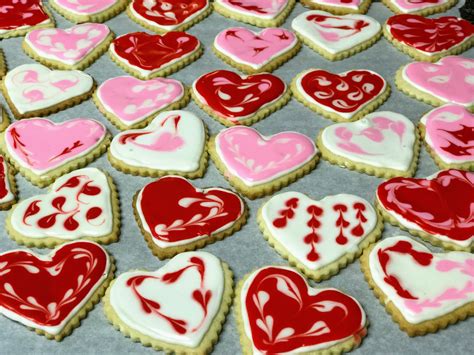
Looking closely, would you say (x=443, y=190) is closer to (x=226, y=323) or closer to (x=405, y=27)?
(x=226, y=323)

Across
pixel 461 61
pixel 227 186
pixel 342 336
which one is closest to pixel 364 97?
pixel 461 61

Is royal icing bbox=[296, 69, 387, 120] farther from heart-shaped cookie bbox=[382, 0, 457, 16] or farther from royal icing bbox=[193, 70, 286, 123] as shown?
heart-shaped cookie bbox=[382, 0, 457, 16]

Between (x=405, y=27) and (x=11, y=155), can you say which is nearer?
(x=11, y=155)

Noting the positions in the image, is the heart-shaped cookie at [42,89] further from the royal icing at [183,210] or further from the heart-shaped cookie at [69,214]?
the royal icing at [183,210]

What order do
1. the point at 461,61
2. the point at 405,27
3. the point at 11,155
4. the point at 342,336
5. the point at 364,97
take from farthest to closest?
the point at 405,27
the point at 461,61
the point at 364,97
the point at 11,155
the point at 342,336

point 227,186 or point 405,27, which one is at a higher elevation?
point 405,27

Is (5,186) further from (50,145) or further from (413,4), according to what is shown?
(413,4)

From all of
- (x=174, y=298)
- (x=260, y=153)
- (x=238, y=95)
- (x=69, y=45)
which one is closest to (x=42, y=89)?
(x=69, y=45)

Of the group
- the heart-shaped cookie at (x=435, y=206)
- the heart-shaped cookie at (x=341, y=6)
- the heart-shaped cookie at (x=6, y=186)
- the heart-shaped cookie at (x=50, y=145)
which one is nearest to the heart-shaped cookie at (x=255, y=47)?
the heart-shaped cookie at (x=341, y=6)
